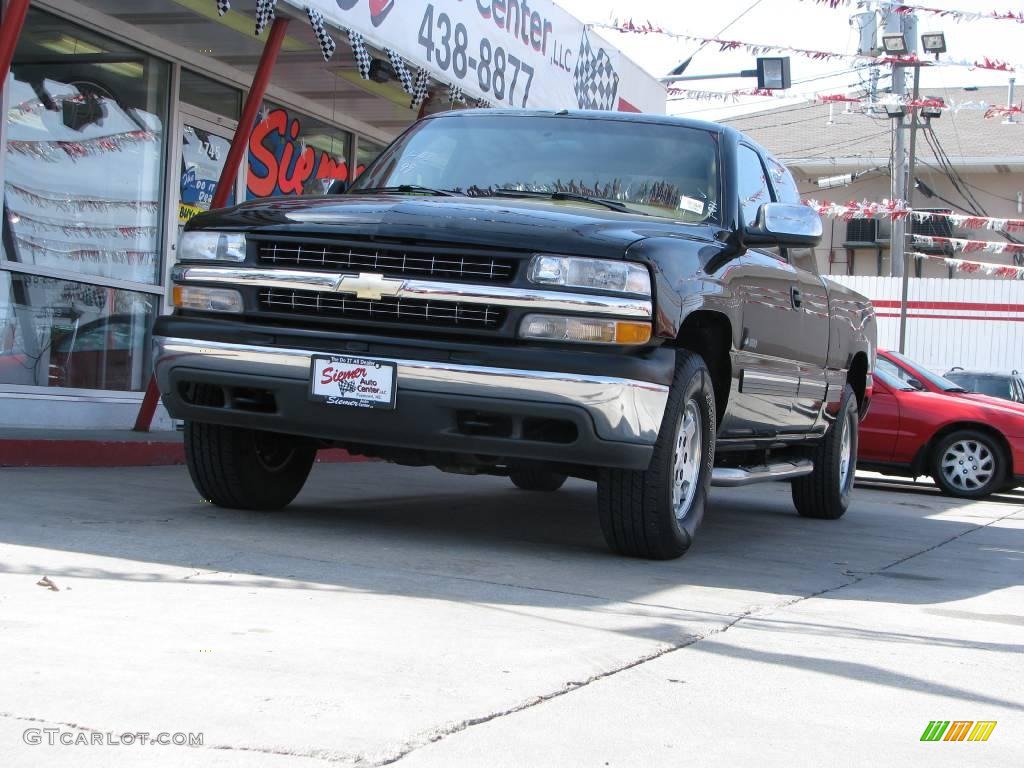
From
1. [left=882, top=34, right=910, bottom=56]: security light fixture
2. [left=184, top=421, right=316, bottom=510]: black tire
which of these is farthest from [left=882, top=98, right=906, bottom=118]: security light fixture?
[left=184, top=421, right=316, bottom=510]: black tire

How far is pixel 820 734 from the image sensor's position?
3.28 m

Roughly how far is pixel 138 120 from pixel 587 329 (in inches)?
274

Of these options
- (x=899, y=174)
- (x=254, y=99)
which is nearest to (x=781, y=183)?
(x=254, y=99)

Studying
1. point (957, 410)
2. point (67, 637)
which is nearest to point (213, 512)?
point (67, 637)

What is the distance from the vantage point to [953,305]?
109 feet

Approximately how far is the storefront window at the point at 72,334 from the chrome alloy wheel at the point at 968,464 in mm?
7397

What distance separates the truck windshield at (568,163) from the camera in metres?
6.62

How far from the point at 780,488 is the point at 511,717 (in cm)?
939

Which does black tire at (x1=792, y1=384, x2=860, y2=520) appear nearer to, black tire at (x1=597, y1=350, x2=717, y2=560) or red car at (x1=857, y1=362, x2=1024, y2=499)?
black tire at (x1=597, y1=350, x2=717, y2=560)

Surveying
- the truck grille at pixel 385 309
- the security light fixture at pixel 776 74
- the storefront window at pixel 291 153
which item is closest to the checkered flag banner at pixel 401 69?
the storefront window at pixel 291 153

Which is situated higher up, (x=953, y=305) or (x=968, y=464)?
(x=953, y=305)

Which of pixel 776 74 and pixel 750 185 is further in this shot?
pixel 776 74

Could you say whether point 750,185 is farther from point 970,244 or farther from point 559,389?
point 970,244

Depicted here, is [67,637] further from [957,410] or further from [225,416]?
[957,410]
